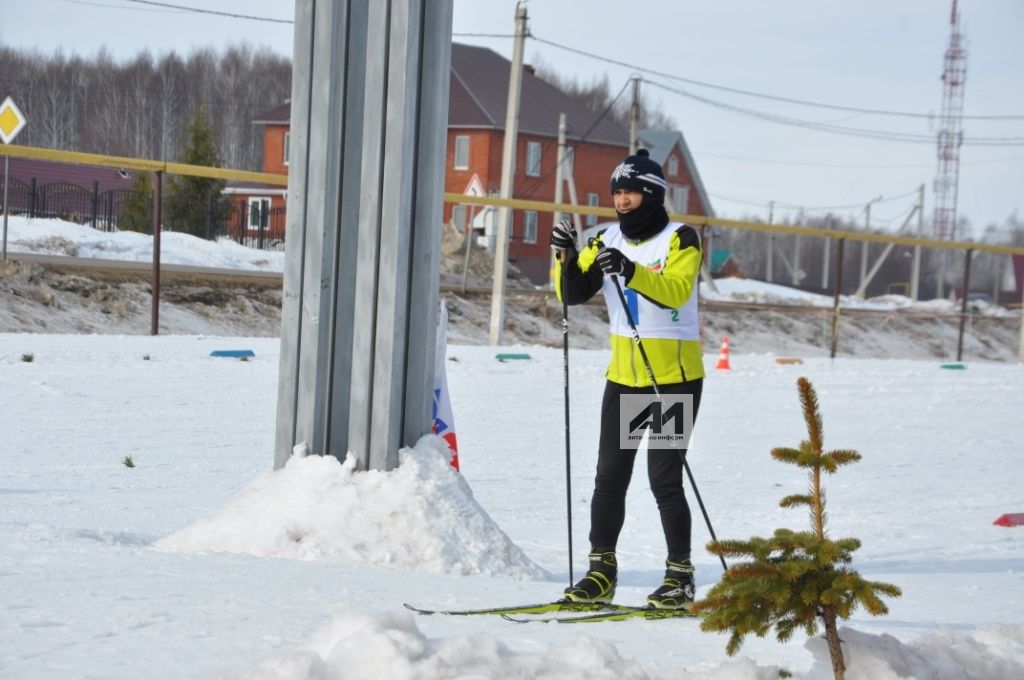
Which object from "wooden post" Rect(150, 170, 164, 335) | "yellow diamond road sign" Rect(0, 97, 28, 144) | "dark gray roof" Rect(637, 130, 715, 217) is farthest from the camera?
"dark gray roof" Rect(637, 130, 715, 217)

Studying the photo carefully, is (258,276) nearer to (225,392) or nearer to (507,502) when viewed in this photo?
(225,392)

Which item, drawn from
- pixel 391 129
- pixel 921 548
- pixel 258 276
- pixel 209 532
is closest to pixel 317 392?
pixel 209 532

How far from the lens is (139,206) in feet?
59.1

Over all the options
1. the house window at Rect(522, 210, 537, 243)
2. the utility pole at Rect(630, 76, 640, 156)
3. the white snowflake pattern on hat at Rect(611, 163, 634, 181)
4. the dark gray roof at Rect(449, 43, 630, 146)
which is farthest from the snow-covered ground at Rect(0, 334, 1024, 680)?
the dark gray roof at Rect(449, 43, 630, 146)

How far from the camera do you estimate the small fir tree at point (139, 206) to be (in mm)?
17781

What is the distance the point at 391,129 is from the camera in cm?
521

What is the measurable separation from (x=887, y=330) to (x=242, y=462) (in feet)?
92.6

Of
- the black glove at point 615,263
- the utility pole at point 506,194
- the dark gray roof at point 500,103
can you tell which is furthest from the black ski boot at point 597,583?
the dark gray roof at point 500,103

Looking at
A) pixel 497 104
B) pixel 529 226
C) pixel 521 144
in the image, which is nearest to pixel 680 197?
pixel 521 144

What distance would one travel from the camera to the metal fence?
1839cm

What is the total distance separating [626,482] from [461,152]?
45692 mm

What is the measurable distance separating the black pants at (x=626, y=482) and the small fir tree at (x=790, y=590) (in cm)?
156

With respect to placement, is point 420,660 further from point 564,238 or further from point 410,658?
point 564,238

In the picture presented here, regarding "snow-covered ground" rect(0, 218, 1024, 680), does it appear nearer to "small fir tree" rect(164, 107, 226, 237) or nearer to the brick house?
"small fir tree" rect(164, 107, 226, 237)
